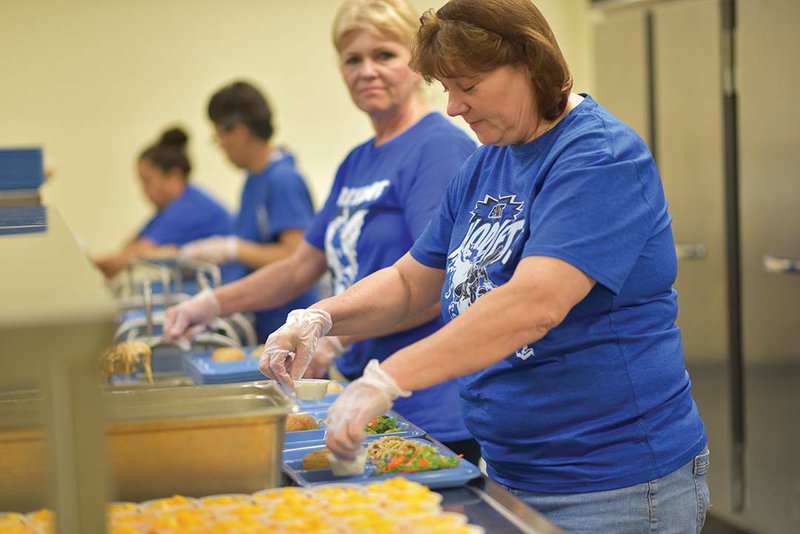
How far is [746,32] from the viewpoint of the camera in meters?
3.47

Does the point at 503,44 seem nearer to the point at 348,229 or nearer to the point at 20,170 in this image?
the point at 348,229

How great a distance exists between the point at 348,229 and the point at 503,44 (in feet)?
2.95

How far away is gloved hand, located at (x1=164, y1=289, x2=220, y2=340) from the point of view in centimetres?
274

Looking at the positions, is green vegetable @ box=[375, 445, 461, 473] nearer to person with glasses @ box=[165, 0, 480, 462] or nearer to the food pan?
the food pan

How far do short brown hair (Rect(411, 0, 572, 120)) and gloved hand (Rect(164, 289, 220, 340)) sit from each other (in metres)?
1.33

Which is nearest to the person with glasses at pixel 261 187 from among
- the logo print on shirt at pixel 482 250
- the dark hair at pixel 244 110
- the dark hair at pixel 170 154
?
the dark hair at pixel 244 110

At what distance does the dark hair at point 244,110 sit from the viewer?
3.88 meters

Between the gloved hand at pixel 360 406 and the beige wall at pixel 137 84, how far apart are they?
5708 mm

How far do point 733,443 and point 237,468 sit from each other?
2.74 meters

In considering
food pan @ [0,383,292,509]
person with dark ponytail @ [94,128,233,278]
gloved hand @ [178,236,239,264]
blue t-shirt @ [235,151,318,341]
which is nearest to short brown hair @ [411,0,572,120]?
food pan @ [0,383,292,509]

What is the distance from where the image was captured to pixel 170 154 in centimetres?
569

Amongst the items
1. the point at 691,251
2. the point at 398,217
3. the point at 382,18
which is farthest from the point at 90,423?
the point at 691,251

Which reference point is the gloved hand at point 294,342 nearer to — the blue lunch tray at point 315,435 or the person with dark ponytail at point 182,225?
the blue lunch tray at point 315,435

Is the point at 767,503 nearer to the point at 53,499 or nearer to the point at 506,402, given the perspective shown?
the point at 506,402
